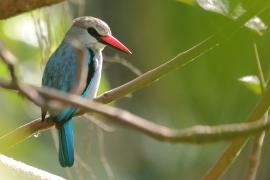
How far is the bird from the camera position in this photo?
3.40 metres

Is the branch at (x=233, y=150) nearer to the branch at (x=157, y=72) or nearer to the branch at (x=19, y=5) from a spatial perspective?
the branch at (x=157, y=72)

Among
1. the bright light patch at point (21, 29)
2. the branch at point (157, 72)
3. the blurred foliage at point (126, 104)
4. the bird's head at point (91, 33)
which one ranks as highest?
the branch at point (157, 72)

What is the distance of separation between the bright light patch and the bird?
164mm

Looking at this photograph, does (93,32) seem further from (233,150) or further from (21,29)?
(233,150)

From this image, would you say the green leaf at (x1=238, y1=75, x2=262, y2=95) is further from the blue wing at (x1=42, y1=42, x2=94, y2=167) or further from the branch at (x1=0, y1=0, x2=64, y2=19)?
the blue wing at (x1=42, y1=42, x2=94, y2=167)

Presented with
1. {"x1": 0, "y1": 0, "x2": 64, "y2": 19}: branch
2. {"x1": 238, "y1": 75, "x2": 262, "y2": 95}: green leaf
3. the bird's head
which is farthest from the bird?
{"x1": 238, "y1": 75, "x2": 262, "y2": 95}: green leaf

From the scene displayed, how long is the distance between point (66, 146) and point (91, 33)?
798 millimetres

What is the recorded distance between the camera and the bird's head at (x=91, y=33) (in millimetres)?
3922

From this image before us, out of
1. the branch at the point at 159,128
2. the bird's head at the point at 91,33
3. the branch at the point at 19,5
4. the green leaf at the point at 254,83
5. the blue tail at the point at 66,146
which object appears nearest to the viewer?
the branch at the point at 159,128

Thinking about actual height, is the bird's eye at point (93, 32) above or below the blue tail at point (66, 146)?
above

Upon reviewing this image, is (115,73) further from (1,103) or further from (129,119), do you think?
(129,119)

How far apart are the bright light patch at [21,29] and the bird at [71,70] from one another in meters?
0.16

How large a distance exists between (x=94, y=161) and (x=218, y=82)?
4506 millimetres

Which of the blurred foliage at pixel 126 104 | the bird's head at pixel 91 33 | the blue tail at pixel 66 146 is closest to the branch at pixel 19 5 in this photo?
the blurred foliage at pixel 126 104
